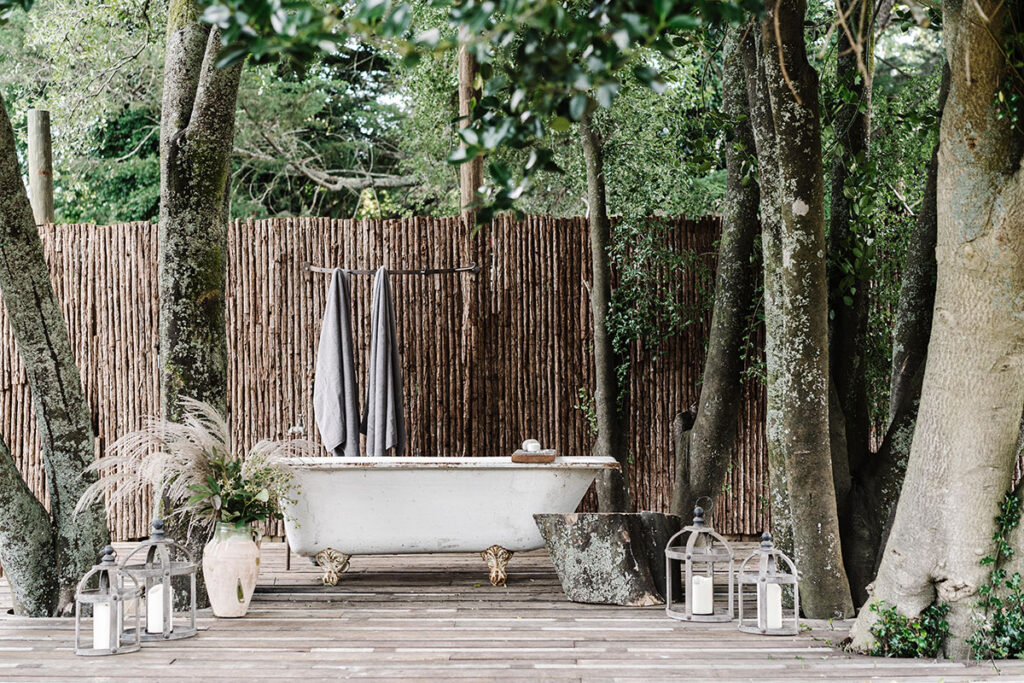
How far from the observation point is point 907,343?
423 centimetres

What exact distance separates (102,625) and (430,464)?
175 centimetres

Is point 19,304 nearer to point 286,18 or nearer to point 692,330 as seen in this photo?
point 286,18

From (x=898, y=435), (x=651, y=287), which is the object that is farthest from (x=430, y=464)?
(x=898, y=435)

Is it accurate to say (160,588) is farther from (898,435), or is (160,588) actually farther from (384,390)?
(898,435)

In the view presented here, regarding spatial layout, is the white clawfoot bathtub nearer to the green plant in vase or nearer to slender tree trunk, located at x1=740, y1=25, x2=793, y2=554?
the green plant in vase

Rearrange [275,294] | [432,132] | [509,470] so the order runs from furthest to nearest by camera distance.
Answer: [432,132] → [275,294] → [509,470]

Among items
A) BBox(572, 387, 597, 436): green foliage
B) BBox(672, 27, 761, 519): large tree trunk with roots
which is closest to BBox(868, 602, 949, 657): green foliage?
BBox(672, 27, 761, 519): large tree trunk with roots

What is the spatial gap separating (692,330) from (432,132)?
111 inches

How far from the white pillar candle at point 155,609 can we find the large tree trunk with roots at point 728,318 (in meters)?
2.59

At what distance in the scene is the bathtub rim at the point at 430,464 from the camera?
4672mm

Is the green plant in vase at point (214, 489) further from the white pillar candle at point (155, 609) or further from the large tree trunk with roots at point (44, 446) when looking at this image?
the white pillar candle at point (155, 609)

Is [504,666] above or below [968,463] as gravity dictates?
below

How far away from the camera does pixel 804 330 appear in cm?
385

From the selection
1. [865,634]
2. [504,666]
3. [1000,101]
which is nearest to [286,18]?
[504,666]
